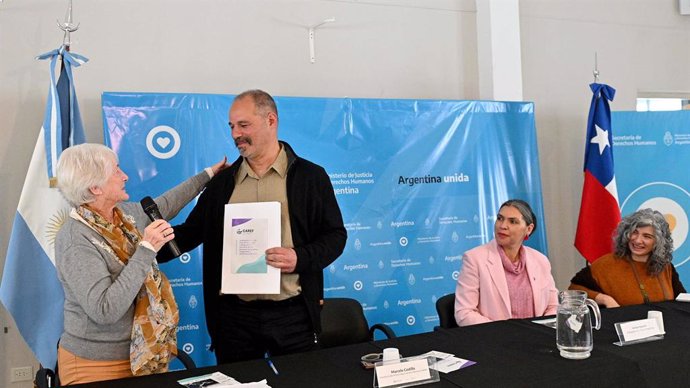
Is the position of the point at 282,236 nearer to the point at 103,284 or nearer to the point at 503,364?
the point at 103,284

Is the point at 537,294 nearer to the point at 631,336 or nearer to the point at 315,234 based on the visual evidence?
the point at 631,336

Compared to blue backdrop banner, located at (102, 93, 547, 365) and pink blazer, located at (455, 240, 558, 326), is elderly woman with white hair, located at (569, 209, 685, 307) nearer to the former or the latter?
pink blazer, located at (455, 240, 558, 326)

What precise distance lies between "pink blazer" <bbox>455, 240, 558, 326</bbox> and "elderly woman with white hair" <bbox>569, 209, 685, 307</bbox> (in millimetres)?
388

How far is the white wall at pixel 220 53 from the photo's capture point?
3.94m

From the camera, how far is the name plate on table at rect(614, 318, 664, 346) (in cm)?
236

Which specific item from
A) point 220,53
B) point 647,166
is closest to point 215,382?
point 220,53

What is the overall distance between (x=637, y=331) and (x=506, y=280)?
753 millimetres

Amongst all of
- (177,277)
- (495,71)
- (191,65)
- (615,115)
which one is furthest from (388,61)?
(177,277)

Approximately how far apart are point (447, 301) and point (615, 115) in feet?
9.20

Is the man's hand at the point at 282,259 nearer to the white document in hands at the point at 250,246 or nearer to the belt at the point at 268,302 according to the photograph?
the white document in hands at the point at 250,246

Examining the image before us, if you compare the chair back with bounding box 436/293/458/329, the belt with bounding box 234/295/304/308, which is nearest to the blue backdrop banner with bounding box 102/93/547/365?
the chair back with bounding box 436/293/458/329

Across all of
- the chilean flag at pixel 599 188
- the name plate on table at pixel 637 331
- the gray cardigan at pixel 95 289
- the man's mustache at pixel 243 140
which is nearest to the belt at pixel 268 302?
the gray cardigan at pixel 95 289

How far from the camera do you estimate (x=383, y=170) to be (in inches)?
177

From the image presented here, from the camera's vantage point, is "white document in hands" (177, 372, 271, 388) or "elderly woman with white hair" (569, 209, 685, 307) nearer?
"white document in hands" (177, 372, 271, 388)
